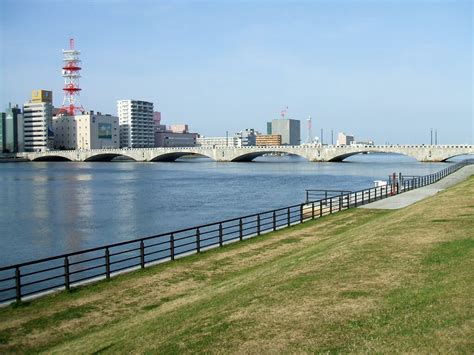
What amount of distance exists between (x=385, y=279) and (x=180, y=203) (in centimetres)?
4392

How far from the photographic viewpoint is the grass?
8555 millimetres

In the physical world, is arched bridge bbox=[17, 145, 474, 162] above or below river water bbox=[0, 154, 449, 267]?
above

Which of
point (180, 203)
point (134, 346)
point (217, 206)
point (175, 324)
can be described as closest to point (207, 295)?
point (175, 324)

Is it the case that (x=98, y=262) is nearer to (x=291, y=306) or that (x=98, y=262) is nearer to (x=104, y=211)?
(x=291, y=306)

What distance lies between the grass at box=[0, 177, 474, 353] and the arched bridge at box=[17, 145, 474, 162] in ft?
418

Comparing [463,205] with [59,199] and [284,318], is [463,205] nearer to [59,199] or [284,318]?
[284,318]

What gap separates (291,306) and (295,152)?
519ft

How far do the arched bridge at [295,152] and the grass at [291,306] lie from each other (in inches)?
5015

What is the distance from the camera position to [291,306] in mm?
10320

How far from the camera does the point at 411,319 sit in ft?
29.3

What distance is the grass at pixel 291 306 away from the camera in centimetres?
855

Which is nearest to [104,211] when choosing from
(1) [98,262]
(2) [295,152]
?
(1) [98,262]

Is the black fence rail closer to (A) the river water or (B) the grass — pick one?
(B) the grass

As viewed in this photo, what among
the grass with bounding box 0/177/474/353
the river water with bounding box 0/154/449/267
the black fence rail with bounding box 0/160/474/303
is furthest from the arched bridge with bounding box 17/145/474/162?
the grass with bounding box 0/177/474/353
